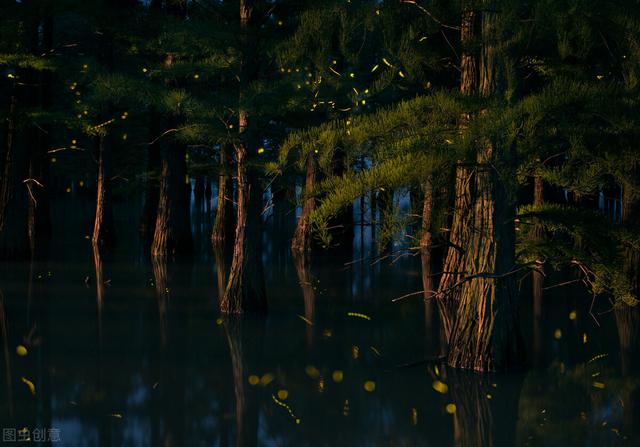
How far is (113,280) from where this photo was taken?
19969 millimetres

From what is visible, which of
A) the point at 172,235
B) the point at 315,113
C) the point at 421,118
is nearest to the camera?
the point at 421,118

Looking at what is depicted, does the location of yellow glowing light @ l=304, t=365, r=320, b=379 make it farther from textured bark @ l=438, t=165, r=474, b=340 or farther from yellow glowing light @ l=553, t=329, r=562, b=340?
yellow glowing light @ l=553, t=329, r=562, b=340

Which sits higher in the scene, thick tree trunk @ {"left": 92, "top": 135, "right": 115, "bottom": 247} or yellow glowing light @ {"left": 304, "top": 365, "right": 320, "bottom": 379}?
thick tree trunk @ {"left": 92, "top": 135, "right": 115, "bottom": 247}

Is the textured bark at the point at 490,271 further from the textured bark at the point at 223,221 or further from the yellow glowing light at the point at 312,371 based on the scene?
the textured bark at the point at 223,221

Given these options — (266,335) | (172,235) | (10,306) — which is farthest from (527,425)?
(172,235)

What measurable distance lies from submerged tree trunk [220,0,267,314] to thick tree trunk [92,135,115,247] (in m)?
13.3

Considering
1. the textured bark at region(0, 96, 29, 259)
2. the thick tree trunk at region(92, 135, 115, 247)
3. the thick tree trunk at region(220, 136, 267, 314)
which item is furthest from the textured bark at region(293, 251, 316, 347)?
the textured bark at region(0, 96, 29, 259)

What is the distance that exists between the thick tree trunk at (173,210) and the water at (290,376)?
275 inches

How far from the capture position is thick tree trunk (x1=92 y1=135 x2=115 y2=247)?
28.5 m

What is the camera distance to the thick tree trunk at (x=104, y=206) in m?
28.5

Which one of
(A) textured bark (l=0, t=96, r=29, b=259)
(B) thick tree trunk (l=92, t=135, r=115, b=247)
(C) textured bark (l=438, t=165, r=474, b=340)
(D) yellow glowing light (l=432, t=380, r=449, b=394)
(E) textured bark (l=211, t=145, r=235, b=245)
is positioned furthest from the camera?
(E) textured bark (l=211, t=145, r=235, b=245)

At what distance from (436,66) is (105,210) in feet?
55.9

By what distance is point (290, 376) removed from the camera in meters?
10.9

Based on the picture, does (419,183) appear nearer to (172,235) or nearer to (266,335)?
(266,335)
